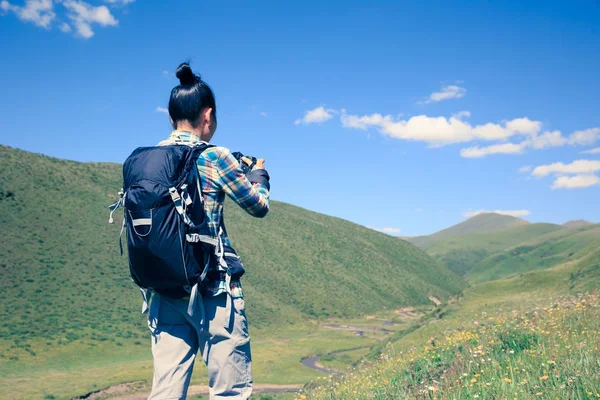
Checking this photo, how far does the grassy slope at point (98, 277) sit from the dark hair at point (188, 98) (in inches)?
1074

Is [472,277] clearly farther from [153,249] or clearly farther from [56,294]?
[153,249]

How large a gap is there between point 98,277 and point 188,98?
52930 mm

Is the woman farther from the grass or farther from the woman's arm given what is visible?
the grass

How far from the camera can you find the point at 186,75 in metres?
3.46

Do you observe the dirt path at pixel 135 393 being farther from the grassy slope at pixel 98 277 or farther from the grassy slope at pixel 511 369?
the grassy slope at pixel 511 369

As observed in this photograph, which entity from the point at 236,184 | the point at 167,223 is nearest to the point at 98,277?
the point at 236,184

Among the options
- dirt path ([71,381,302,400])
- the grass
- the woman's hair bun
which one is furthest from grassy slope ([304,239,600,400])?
dirt path ([71,381,302,400])

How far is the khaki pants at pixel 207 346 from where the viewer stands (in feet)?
10.1

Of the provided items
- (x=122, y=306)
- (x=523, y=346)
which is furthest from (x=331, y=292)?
(x=523, y=346)

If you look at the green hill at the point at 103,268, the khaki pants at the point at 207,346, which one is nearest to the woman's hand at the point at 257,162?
the khaki pants at the point at 207,346

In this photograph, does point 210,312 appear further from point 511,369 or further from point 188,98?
point 511,369

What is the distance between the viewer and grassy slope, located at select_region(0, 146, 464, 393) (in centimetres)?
3712

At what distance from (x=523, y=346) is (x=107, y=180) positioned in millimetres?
80085

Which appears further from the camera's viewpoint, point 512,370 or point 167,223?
point 512,370
